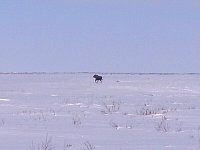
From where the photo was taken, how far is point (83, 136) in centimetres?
819

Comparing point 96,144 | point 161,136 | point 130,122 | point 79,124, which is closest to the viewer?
point 96,144

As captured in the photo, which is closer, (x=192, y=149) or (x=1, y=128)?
(x=192, y=149)

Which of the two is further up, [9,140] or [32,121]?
[32,121]

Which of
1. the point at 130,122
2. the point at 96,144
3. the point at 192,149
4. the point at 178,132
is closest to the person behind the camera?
the point at 192,149

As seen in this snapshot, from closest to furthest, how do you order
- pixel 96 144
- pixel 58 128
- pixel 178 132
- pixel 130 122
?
pixel 96 144
pixel 178 132
pixel 58 128
pixel 130 122

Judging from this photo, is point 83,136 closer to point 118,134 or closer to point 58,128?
point 118,134

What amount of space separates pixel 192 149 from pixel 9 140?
2837mm

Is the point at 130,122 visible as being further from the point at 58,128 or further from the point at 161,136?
the point at 161,136

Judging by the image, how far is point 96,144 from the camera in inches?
282

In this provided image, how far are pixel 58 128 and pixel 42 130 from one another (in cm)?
49

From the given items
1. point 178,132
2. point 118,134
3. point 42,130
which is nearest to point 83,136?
point 118,134

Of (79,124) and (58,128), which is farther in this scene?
(79,124)

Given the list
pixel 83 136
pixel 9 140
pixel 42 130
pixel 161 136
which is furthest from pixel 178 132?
pixel 9 140

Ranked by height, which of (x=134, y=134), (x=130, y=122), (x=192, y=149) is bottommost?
(x=192, y=149)
